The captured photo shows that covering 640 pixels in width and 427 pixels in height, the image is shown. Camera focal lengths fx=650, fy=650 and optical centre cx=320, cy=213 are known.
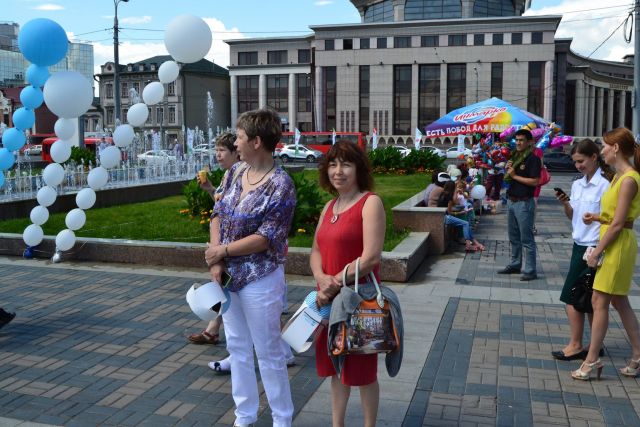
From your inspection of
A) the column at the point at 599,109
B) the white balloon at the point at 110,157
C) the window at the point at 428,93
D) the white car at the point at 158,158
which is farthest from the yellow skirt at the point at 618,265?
the column at the point at 599,109

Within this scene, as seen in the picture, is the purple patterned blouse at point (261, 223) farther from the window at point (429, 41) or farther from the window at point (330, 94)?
the window at point (330, 94)

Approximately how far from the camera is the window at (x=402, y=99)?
7969 cm

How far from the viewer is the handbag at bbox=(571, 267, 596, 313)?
16.3 ft

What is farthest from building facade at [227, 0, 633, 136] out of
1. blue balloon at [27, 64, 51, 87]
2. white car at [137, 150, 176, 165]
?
blue balloon at [27, 64, 51, 87]

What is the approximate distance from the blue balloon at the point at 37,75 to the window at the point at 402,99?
7529cm

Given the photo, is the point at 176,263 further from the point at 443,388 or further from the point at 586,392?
the point at 586,392

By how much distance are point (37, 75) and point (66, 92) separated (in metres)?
0.55

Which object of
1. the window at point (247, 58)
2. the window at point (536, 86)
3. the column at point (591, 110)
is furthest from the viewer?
the column at point (591, 110)

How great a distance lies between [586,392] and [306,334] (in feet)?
7.75

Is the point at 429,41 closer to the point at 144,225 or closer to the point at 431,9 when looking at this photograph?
the point at 431,9

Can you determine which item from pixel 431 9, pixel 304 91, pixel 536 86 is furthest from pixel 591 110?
pixel 304 91

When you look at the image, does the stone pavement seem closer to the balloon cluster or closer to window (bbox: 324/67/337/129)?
the balloon cluster

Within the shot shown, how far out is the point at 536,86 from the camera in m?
76.4

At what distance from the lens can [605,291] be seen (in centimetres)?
467
